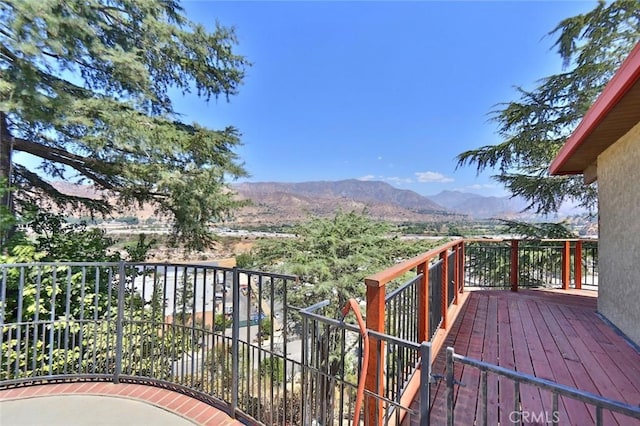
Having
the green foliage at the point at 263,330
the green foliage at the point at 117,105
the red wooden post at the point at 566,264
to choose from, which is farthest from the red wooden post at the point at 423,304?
the red wooden post at the point at 566,264

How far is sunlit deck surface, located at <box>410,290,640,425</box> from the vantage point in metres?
2.12

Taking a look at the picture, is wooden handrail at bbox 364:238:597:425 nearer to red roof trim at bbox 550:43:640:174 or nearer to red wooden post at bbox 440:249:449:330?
red wooden post at bbox 440:249:449:330

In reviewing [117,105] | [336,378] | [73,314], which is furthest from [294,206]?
[336,378]

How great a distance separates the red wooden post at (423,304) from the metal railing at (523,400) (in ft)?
2.02

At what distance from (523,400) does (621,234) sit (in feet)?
9.24

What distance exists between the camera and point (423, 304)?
2.77m

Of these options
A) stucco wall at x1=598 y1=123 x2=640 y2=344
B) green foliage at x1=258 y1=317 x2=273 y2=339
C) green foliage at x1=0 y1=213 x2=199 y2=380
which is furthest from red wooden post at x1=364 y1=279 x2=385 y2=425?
stucco wall at x1=598 y1=123 x2=640 y2=344

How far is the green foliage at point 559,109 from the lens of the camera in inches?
308

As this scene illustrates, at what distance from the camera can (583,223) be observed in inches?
363

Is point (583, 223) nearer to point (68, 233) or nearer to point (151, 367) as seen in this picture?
point (151, 367)

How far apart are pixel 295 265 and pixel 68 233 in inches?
248

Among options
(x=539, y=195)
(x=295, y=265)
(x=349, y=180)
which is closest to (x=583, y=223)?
(x=539, y=195)

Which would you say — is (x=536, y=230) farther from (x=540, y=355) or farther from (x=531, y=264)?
(x=540, y=355)

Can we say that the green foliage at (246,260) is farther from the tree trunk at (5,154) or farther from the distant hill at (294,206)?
the tree trunk at (5,154)
